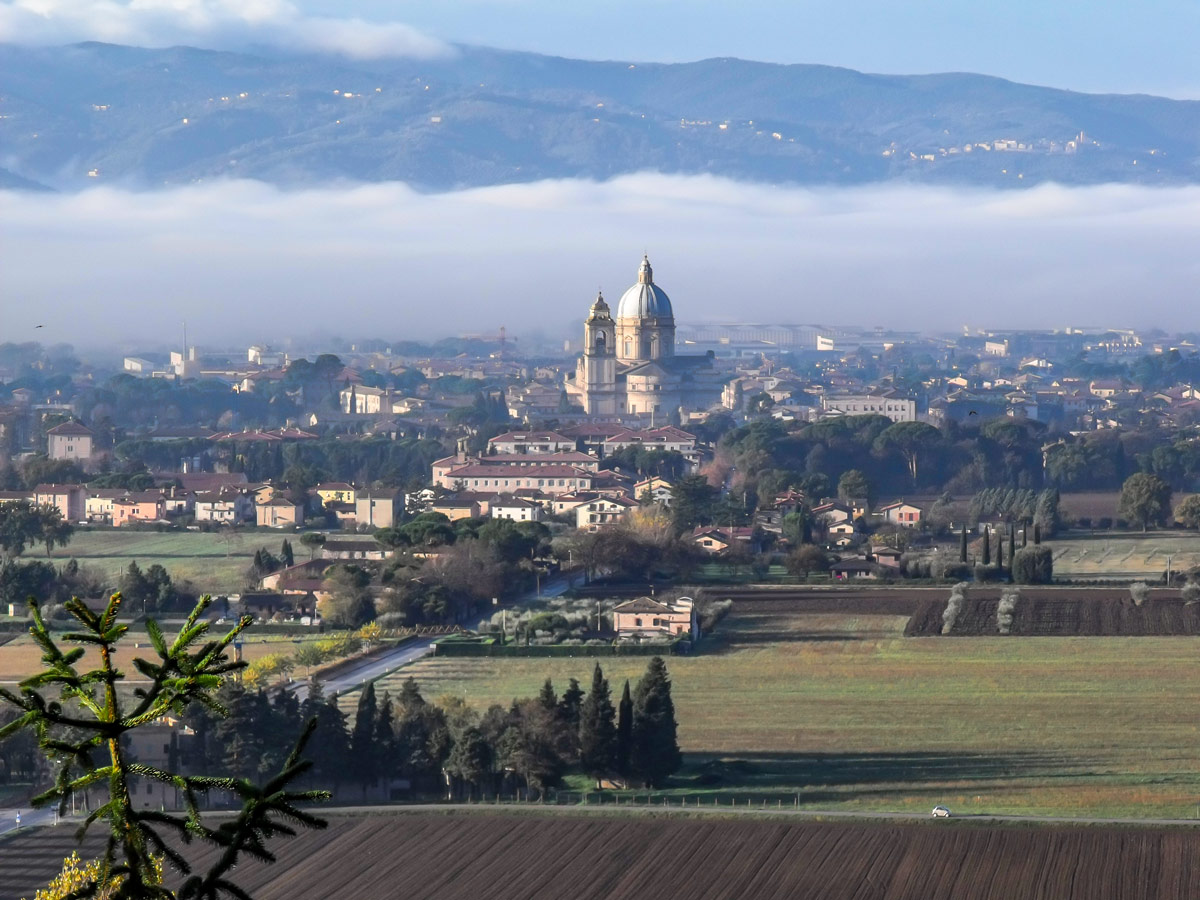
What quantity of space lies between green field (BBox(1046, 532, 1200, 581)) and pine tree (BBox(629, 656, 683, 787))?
1732 centimetres

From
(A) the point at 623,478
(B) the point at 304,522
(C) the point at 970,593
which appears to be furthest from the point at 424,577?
(A) the point at 623,478

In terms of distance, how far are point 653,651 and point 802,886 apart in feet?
42.0

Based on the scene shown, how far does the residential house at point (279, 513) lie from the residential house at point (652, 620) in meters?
19.4

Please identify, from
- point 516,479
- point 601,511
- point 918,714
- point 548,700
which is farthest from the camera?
point 516,479

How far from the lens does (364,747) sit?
21906 millimetres

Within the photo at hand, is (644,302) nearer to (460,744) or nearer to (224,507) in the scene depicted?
(224,507)

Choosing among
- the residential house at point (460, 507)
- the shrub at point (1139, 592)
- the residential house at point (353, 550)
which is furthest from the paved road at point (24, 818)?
the residential house at point (460, 507)

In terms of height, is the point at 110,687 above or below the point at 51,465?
above

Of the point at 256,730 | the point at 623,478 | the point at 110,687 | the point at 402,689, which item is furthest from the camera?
the point at 623,478

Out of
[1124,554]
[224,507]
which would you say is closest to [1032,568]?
[1124,554]

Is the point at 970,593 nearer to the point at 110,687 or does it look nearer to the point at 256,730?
the point at 256,730

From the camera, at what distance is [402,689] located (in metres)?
25.3

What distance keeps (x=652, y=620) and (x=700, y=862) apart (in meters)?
13.8

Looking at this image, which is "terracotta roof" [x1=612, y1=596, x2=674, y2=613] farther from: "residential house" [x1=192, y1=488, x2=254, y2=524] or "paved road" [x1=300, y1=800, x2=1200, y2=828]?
"residential house" [x1=192, y1=488, x2=254, y2=524]
